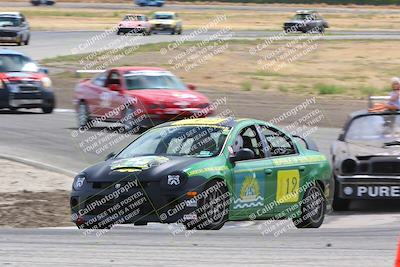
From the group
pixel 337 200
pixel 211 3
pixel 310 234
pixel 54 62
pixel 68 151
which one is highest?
pixel 310 234

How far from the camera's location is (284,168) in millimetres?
12461

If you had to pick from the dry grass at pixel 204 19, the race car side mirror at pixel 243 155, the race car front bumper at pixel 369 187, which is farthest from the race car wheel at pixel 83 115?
the dry grass at pixel 204 19

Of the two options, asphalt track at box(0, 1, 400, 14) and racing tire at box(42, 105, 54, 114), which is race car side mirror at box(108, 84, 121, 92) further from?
asphalt track at box(0, 1, 400, 14)

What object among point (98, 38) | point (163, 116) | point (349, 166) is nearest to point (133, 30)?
point (98, 38)

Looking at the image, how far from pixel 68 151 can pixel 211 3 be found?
79.8 m

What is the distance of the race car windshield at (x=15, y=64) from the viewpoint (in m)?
25.6

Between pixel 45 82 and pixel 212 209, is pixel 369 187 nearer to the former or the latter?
pixel 212 209

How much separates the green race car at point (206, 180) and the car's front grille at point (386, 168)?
1780 mm

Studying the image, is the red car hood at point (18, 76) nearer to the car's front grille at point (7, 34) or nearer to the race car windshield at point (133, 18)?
the car's front grille at point (7, 34)

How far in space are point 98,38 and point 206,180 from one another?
146 feet

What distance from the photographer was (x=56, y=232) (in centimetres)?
1130

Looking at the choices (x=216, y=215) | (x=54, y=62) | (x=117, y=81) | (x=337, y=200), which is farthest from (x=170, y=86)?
(x=54, y=62)

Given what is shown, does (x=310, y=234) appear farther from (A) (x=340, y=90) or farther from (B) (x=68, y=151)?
(A) (x=340, y=90)

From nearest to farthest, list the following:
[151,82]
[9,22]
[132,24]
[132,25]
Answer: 1. [151,82]
2. [9,22]
3. [132,25]
4. [132,24]
